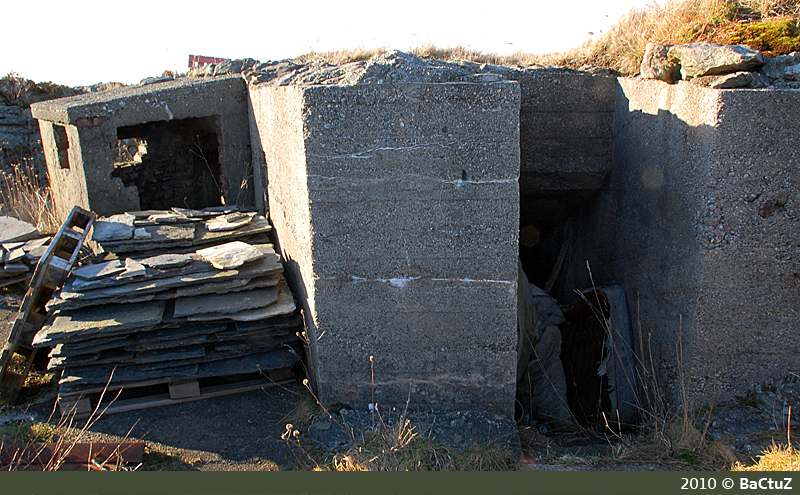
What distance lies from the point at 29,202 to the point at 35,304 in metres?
3.81

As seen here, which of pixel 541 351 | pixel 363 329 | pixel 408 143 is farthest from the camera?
pixel 541 351

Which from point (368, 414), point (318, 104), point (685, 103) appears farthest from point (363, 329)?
point (685, 103)

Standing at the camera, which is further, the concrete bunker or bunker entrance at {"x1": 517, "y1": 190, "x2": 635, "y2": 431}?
bunker entrance at {"x1": 517, "y1": 190, "x2": 635, "y2": 431}

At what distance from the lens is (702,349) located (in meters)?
3.44

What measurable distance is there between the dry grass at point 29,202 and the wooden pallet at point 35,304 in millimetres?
1233

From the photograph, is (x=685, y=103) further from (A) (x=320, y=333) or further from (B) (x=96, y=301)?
(B) (x=96, y=301)

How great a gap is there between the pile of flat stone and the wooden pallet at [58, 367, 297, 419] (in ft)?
4.79

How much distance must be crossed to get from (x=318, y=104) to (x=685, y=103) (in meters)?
2.32

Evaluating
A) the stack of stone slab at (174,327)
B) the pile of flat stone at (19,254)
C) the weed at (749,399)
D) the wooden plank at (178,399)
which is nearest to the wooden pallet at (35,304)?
the stack of stone slab at (174,327)

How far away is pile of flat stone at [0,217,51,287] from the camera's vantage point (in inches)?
179

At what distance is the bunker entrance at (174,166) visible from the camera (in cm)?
652

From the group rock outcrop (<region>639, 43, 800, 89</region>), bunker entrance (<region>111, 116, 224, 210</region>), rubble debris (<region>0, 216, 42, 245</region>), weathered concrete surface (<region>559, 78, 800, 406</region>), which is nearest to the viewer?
weathered concrete surface (<region>559, 78, 800, 406</region>)

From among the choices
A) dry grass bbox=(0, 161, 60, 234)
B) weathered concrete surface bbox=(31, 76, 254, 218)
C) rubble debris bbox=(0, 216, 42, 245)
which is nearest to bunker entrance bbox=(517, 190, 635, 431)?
weathered concrete surface bbox=(31, 76, 254, 218)

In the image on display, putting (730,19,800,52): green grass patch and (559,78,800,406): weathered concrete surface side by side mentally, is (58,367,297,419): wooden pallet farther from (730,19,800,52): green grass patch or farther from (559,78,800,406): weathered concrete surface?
(730,19,800,52): green grass patch
